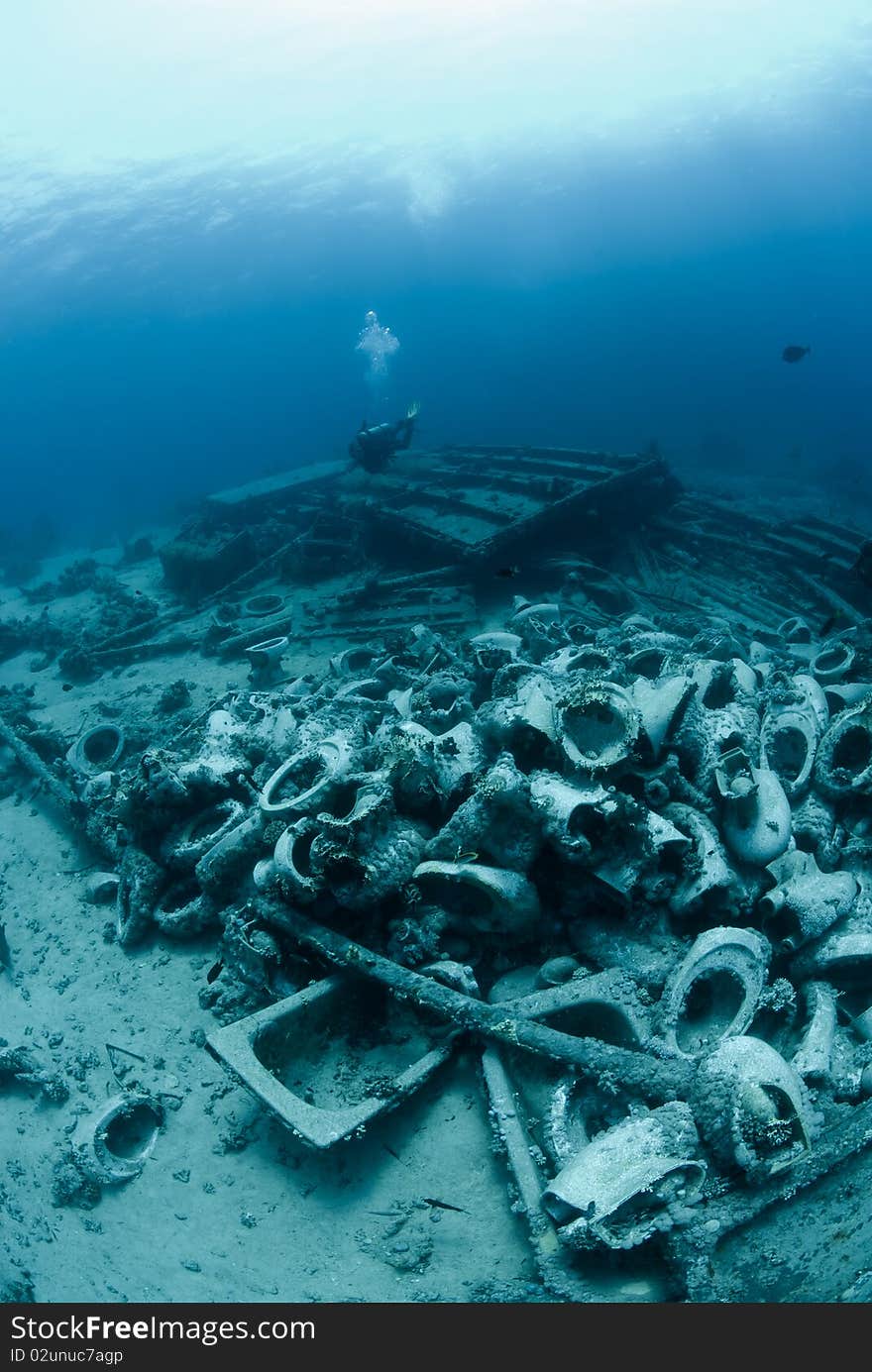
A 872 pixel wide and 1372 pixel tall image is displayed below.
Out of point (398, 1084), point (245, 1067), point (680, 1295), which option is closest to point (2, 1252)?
point (245, 1067)

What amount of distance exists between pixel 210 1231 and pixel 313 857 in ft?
7.16

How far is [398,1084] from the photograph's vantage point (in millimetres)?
4027

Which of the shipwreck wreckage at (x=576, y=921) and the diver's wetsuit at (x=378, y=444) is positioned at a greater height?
the diver's wetsuit at (x=378, y=444)

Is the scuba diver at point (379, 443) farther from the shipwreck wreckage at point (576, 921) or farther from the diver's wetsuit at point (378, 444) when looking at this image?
the shipwreck wreckage at point (576, 921)

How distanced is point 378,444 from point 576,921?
1541cm

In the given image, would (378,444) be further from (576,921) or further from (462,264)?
(462,264)

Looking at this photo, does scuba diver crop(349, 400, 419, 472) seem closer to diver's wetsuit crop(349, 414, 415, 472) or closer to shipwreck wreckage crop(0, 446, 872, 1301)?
diver's wetsuit crop(349, 414, 415, 472)

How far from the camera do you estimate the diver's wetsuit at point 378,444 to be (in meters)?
17.4

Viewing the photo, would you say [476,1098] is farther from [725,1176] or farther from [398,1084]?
[725,1176]

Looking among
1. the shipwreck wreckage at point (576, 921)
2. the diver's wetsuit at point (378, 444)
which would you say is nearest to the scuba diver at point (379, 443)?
the diver's wetsuit at point (378, 444)

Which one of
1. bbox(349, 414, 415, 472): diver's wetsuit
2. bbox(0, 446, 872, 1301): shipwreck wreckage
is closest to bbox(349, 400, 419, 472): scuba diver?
bbox(349, 414, 415, 472): diver's wetsuit

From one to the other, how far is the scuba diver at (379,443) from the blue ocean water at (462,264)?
46.6 ft

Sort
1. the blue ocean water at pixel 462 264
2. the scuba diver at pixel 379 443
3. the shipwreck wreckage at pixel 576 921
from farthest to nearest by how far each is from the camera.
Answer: the blue ocean water at pixel 462 264, the scuba diver at pixel 379 443, the shipwreck wreckage at pixel 576 921

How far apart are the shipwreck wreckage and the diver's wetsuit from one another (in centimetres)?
1095
